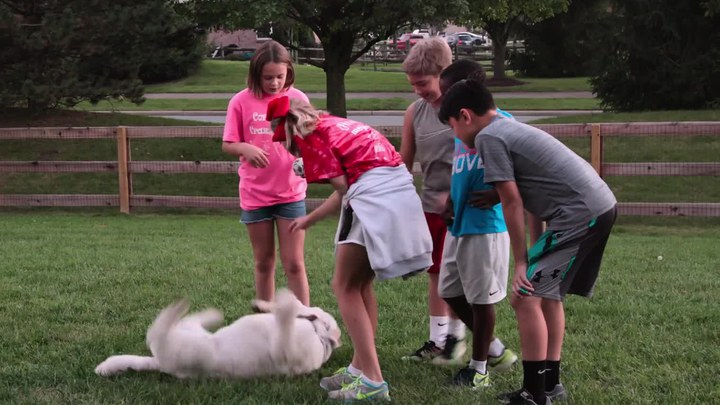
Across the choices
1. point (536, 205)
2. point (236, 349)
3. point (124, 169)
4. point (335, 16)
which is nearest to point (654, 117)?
point (335, 16)

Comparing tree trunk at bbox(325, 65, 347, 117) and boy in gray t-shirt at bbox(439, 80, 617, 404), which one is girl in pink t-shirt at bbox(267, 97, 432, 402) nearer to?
boy in gray t-shirt at bbox(439, 80, 617, 404)

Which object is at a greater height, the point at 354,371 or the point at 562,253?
the point at 562,253

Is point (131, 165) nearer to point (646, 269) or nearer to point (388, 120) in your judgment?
point (646, 269)

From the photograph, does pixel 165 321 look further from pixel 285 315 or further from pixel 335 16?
pixel 335 16

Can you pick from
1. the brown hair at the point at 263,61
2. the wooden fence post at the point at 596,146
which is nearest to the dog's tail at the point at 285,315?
the brown hair at the point at 263,61

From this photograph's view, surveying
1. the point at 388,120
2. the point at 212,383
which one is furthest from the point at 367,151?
the point at 388,120

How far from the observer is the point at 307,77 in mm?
39938

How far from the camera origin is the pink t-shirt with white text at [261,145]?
497 cm

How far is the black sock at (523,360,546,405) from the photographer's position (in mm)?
3705

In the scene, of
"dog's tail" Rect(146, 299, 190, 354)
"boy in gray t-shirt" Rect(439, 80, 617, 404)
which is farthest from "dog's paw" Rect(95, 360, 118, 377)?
"boy in gray t-shirt" Rect(439, 80, 617, 404)

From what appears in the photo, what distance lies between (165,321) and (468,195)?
5.11ft

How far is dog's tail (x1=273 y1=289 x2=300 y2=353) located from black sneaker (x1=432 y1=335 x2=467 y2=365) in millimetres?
899

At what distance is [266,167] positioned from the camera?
493 centimetres

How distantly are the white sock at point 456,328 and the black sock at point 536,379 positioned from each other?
3.20 feet
